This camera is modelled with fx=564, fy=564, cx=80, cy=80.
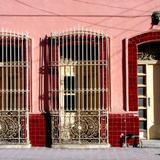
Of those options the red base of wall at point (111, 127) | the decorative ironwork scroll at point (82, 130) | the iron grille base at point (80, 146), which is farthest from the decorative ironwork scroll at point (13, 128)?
the iron grille base at point (80, 146)

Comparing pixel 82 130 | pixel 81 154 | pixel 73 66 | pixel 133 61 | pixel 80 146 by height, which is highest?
pixel 133 61

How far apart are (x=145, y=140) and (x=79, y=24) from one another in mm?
3806

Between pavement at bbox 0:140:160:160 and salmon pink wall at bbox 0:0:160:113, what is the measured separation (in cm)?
129

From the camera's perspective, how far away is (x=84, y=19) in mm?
15742

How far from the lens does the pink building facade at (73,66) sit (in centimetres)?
1551

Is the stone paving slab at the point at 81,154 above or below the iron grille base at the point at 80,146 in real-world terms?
below

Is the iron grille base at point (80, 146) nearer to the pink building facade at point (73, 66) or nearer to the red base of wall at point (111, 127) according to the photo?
the pink building facade at point (73, 66)

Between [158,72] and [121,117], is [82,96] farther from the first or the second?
[158,72]

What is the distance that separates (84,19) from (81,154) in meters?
3.85

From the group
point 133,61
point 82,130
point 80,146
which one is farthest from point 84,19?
point 80,146

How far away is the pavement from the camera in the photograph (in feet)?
45.2

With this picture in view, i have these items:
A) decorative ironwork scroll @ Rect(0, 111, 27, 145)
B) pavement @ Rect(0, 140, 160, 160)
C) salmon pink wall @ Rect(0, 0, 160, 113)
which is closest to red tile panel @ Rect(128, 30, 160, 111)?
salmon pink wall @ Rect(0, 0, 160, 113)

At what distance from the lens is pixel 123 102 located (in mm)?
15664

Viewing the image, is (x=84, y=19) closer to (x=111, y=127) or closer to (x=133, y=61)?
(x=133, y=61)
